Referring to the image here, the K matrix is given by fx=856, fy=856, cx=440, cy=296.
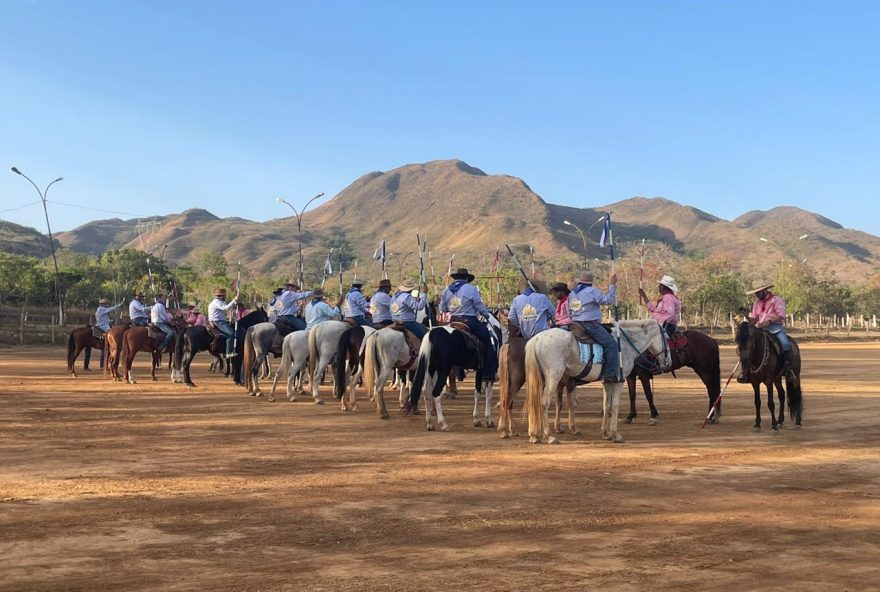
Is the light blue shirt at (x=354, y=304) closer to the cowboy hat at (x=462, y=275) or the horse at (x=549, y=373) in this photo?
the cowboy hat at (x=462, y=275)

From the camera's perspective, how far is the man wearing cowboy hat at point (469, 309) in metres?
16.2

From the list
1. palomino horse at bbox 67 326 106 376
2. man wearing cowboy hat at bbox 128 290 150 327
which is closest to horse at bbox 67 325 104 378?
palomino horse at bbox 67 326 106 376

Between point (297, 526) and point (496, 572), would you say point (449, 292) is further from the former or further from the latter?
point (496, 572)

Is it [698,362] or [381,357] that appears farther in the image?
[698,362]

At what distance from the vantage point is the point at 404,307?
18.6 meters

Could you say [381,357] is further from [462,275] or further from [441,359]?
[462,275]

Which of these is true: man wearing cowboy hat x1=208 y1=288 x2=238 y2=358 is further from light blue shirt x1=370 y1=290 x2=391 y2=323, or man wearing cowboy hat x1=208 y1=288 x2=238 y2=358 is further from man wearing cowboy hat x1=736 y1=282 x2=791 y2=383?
man wearing cowboy hat x1=736 y1=282 x2=791 y2=383

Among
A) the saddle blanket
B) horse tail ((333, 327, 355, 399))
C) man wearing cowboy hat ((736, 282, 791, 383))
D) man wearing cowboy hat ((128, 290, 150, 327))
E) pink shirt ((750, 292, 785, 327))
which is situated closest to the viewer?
the saddle blanket

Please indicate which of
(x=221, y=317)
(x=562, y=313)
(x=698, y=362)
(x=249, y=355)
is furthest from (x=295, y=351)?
(x=698, y=362)

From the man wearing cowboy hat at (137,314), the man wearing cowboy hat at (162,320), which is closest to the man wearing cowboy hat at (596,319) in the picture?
the man wearing cowboy hat at (162,320)

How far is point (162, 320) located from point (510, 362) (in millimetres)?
15128

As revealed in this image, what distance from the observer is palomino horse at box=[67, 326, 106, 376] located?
101ft

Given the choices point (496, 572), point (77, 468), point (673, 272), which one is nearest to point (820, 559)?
point (496, 572)

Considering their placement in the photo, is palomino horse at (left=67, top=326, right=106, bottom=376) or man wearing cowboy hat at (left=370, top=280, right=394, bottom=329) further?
palomino horse at (left=67, top=326, right=106, bottom=376)
